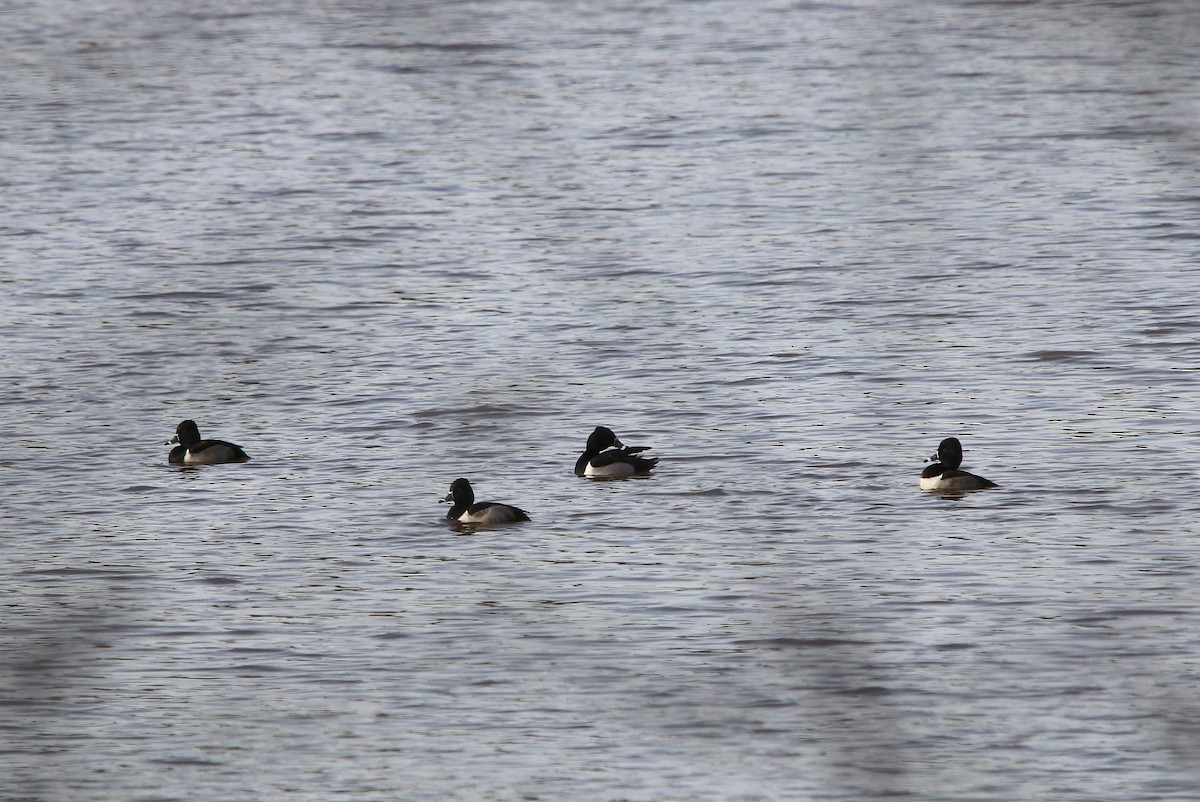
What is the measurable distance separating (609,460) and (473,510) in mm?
1859

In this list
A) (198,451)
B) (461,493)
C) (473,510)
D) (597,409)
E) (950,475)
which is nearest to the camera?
(473,510)

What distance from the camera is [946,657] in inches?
419

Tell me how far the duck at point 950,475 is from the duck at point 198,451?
668 centimetres

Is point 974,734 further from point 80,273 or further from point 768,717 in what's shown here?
point 80,273

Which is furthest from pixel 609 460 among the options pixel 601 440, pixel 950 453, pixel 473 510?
pixel 950 453

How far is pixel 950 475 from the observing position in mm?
15469

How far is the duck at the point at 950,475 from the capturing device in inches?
603

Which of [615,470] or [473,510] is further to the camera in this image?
[615,470]

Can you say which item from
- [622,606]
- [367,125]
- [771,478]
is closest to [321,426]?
[771,478]

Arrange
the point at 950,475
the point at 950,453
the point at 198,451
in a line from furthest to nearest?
the point at 198,451 < the point at 950,453 < the point at 950,475

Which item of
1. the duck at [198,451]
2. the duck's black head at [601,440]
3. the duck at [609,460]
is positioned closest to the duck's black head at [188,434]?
the duck at [198,451]

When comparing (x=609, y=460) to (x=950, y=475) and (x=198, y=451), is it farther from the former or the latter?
(x=198, y=451)

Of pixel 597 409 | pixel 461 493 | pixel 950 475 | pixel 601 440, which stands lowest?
pixel 461 493

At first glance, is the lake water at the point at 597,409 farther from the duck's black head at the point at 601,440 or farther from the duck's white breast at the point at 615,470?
the duck's black head at the point at 601,440
